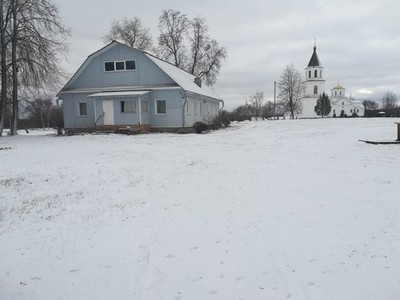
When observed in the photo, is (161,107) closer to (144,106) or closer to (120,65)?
(144,106)

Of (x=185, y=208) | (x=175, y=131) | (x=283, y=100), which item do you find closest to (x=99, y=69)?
(x=175, y=131)

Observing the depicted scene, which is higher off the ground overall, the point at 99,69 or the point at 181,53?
the point at 181,53

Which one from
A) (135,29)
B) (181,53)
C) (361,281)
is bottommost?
(361,281)

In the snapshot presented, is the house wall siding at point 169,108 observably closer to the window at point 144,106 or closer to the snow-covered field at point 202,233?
the window at point 144,106

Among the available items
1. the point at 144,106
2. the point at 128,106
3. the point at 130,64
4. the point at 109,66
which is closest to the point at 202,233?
the point at 128,106

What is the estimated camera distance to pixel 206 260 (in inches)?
163

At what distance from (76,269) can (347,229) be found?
3.88 metres

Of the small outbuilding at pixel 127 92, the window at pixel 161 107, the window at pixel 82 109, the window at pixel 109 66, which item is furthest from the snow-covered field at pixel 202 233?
the window at pixel 82 109

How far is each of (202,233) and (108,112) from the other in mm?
19979

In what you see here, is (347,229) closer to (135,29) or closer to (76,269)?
(76,269)

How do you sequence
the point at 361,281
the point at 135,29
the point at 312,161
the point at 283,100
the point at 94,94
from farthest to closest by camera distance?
the point at 283,100 → the point at 135,29 → the point at 94,94 → the point at 312,161 → the point at 361,281

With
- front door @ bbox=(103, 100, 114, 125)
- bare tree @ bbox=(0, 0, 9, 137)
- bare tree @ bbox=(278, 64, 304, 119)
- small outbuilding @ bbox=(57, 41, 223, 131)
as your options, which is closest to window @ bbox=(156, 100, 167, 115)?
small outbuilding @ bbox=(57, 41, 223, 131)

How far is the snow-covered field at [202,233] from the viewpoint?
3.61 metres

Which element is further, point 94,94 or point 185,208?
point 94,94
